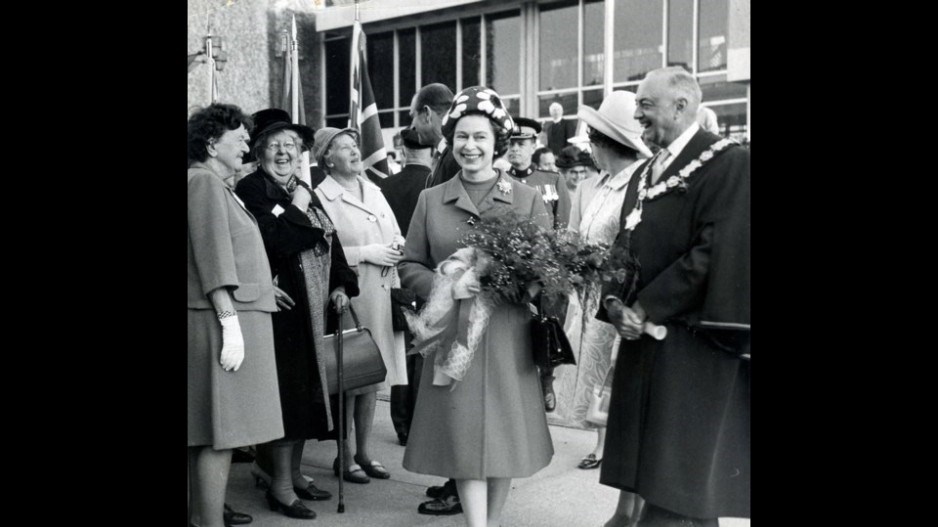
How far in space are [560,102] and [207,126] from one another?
1502 mm

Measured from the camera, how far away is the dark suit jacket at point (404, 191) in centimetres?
545

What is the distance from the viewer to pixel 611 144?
3.99 metres

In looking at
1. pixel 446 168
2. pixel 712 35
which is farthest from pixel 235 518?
pixel 712 35

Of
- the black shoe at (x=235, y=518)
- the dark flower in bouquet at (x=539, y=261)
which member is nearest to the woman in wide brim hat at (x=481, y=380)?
the dark flower in bouquet at (x=539, y=261)

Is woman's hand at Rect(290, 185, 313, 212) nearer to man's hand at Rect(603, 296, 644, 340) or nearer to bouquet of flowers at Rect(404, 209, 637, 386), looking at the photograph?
bouquet of flowers at Rect(404, 209, 637, 386)

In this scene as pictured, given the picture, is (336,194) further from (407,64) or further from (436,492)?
(436,492)

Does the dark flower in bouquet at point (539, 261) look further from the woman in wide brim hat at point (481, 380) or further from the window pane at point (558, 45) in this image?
the window pane at point (558, 45)

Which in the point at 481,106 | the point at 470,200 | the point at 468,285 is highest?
the point at 481,106

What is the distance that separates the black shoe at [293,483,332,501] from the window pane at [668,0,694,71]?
2.66 meters

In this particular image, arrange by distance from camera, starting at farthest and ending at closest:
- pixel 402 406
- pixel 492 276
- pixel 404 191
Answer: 1. pixel 402 406
2. pixel 404 191
3. pixel 492 276

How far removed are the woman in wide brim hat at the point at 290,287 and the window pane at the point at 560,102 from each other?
3.67ft

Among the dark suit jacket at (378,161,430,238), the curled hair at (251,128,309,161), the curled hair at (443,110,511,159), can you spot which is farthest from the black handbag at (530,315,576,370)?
the dark suit jacket at (378,161,430,238)
